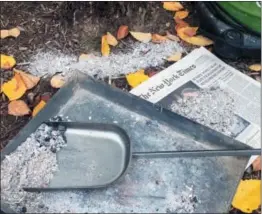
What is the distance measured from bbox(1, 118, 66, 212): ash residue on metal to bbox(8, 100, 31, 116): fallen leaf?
21 centimetres

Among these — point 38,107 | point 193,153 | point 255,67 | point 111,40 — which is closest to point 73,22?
point 111,40

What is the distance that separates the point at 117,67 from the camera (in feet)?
5.04

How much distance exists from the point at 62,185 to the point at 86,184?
2.0 inches

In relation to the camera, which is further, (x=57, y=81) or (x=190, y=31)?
(x=190, y=31)

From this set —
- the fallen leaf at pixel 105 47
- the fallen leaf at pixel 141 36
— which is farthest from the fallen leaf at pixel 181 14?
the fallen leaf at pixel 105 47

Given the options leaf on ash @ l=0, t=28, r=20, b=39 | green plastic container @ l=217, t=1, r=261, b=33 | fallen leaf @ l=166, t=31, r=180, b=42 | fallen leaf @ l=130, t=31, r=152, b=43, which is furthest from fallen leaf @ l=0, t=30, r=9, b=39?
green plastic container @ l=217, t=1, r=261, b=33

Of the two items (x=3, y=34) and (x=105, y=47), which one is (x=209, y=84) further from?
(x=3, y=34)

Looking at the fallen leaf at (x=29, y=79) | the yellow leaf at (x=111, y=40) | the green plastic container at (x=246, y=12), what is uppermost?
the green plastic container at (x=246, y=12)

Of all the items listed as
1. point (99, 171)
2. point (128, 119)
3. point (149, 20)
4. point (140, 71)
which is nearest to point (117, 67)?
point (140, 71)

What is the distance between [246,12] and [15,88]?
0.65m

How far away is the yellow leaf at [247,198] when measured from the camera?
1264 millimetres

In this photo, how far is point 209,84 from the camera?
150 centimetres

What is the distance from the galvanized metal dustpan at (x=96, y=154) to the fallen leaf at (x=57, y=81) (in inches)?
10.5

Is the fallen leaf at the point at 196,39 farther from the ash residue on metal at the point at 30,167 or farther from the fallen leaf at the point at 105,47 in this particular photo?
the ash residue on metal at the point at 30,167
